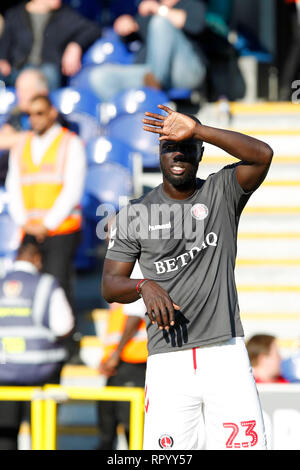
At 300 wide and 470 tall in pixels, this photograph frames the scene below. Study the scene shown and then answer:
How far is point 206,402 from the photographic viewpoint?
4008mm

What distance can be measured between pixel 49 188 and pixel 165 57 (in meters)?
2.15

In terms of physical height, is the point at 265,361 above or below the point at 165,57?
below

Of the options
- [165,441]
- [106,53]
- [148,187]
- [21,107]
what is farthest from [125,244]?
[106,53]

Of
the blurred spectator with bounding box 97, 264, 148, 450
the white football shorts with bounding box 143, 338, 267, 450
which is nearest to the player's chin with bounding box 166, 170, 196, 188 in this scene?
the white football shorts with bounding box 143, 338, 267, 450

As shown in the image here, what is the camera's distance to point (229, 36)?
10250 mm

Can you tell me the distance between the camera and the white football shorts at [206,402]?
3.95 m

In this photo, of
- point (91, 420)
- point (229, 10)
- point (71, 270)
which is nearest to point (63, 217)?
point (71, 270)

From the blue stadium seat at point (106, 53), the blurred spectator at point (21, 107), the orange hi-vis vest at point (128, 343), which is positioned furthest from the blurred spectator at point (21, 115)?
the orange hi-vis vest at point (128, 343)

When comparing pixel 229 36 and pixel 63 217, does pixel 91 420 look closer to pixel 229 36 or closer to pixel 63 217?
pixel 63 217

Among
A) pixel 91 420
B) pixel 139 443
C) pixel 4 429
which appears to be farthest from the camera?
pixel 91 420

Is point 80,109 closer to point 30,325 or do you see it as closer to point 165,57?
point 165,57

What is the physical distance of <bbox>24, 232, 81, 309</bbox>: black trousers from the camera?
6840mm

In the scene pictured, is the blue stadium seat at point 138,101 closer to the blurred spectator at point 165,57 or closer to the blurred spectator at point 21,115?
the blurred spectator at point 165,57
